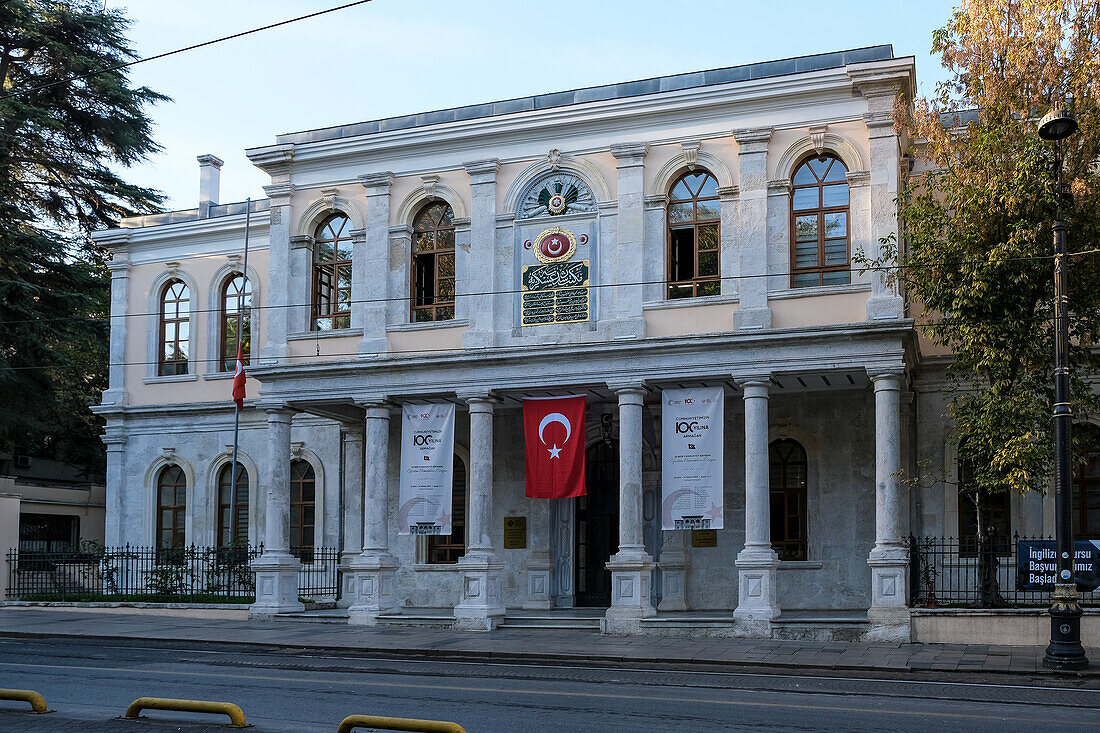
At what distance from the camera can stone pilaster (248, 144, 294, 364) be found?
26.0 meters

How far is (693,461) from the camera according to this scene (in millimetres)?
22219

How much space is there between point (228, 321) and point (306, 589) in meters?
8.12

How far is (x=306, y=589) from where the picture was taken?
27953 mm

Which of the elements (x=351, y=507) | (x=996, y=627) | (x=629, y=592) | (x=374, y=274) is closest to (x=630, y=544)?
(x=629, y=592)

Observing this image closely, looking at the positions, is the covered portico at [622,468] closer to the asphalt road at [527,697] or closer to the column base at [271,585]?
the column base at [271,585]

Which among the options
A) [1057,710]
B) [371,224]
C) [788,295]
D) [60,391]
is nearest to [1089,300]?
[788,295]

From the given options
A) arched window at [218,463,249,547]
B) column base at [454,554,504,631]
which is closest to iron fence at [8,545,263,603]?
arched window at [218,463,249,547]

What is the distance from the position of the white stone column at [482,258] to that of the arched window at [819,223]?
596cm

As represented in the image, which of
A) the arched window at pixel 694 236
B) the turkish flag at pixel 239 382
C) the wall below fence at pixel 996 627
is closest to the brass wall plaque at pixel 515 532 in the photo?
the arched window at pixel 694 236

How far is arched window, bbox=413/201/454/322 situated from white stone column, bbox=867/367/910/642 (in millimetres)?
9166

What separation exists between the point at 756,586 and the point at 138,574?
1753cm

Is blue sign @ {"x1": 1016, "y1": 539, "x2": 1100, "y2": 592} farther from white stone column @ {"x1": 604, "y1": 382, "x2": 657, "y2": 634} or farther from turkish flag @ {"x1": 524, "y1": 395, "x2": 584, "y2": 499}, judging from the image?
turkish flag @ {"x1": 524, "y1": 395, "x2": 584, "y2": 499}

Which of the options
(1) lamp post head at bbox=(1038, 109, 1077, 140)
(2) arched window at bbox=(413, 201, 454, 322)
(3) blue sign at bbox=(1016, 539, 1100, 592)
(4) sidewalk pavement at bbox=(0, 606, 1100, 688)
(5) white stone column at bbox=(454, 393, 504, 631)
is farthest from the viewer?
(2) arched window at bbox=(413, 201, 454, 322)

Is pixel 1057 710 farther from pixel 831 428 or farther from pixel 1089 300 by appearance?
pixel 831 428
